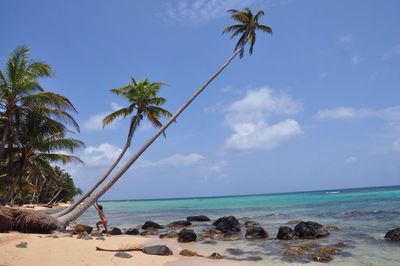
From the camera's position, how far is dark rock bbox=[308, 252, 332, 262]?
13434 mm

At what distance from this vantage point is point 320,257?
13672 millimetres

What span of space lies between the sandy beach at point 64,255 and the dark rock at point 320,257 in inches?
115

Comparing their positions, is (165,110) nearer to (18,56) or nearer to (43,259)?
(18,56)

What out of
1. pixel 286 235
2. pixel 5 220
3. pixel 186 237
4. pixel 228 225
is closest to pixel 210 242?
pixel 186 237

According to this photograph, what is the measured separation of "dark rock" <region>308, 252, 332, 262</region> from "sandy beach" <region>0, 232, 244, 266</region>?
2933 mm

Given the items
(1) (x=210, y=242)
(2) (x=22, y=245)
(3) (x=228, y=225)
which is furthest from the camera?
(3) (x=228, y=225)

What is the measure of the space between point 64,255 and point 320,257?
356 inches

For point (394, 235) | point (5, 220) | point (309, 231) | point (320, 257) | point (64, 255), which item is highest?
point (5, 220)

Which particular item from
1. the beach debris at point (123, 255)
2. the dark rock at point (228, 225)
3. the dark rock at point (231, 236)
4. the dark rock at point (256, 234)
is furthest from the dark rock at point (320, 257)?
the dark rock at point (228, 225)

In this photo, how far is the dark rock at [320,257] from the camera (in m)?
13.4

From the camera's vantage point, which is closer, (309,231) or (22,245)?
(22,245)

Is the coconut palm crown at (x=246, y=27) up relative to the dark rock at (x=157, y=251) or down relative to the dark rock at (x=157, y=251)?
up

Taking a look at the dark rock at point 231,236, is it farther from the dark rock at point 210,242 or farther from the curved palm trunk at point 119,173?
the curved palm trunk at point 119,173

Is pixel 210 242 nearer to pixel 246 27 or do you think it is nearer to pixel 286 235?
pixel 286 235
